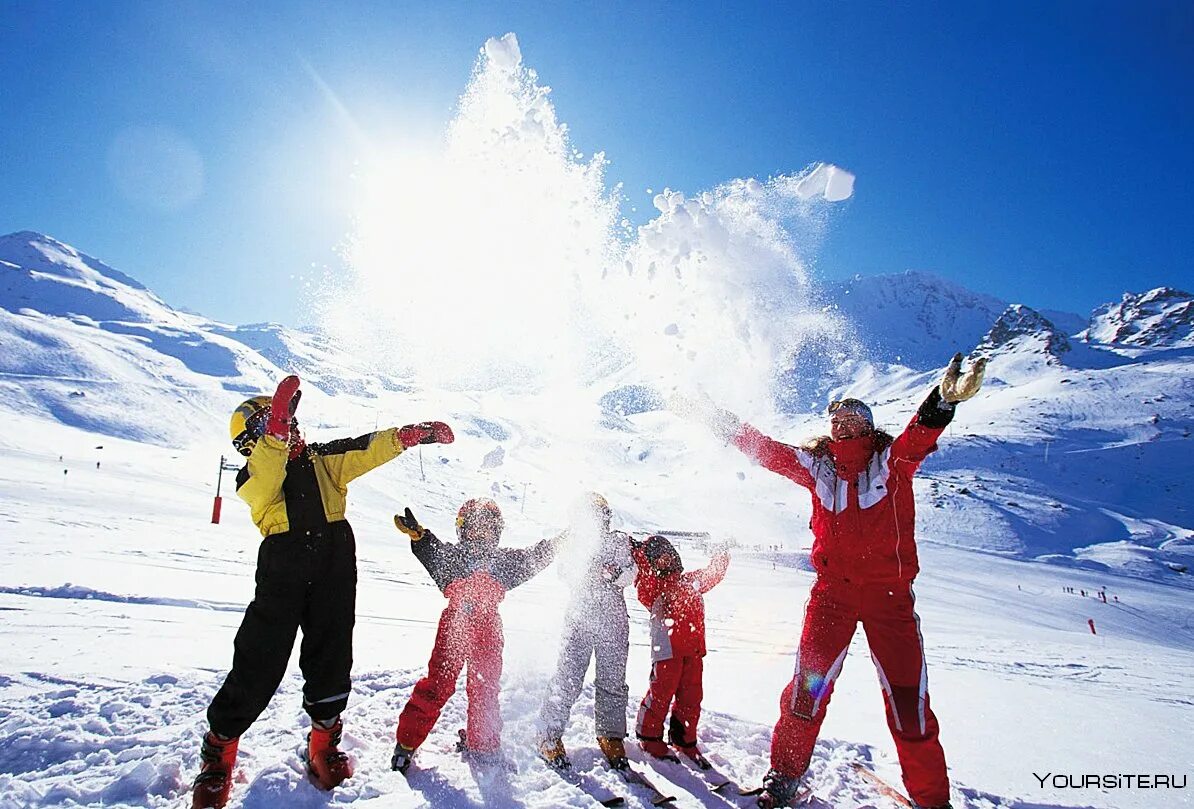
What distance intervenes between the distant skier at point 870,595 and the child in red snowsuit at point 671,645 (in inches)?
28.6

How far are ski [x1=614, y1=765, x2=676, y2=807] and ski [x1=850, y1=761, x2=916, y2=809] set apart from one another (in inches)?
51.4

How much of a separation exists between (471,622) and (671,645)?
4.64ft

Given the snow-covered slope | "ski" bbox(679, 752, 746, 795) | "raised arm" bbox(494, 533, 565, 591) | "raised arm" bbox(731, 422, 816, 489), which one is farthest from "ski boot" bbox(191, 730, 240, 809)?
"raised arm" bbox(731, 422, 816, 489)

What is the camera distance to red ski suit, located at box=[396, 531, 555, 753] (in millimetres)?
3582

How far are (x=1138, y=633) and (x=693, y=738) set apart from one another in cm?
4089

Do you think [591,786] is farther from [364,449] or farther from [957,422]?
[957,422]

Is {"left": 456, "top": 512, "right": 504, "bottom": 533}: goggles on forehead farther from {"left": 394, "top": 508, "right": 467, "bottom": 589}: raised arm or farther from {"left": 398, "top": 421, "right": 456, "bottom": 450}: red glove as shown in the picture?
{"left": 398, "top": 421, "right": 456, "bottom": 450}: red glove

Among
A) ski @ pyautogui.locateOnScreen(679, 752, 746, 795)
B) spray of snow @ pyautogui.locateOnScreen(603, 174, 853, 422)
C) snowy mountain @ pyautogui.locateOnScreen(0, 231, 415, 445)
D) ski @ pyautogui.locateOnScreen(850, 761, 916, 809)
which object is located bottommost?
ski @ pyautogui.locateOnScreen(679, 752, 746, 795)

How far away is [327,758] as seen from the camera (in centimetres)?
321

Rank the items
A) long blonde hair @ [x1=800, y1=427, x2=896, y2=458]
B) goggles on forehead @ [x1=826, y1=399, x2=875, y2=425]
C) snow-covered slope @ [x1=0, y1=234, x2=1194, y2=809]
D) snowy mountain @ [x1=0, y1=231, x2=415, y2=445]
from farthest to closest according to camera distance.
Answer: snowy mountain @ [x1=0, y1=231, x2=415, y2=445] < goggles on forehead @ [x1=826, y1=399, x2=875, y2=425] < long blonde hair @ [x1=800, y1=427, x2=896, y2=458] < snow-covered slope @ [x1=0, y1=234, x2=1194, y2=809]

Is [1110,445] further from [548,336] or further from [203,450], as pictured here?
[203,450]

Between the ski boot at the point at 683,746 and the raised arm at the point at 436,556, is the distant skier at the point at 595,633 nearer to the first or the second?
the ski boot at the point at 683,746

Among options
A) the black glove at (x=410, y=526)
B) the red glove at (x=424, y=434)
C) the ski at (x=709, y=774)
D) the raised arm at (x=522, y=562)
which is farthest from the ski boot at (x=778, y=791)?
the red glove at (x=424, y=434)

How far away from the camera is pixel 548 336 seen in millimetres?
16094
